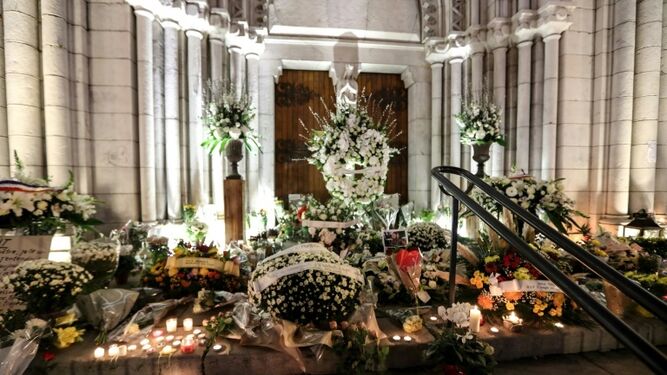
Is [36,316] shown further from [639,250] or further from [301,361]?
[639,250]

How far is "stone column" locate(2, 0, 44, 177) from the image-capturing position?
368 centimetres

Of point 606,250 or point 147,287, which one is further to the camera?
point 606,250

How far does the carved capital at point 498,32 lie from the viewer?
230 inches

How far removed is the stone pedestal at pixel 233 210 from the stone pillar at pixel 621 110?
20.1 feet

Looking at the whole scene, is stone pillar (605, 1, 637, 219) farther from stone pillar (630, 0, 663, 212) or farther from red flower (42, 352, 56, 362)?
red flower (42, 352, 56, 362)

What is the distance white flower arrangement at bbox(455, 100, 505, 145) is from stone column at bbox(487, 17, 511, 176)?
1.19 ft

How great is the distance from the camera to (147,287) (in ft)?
9.94

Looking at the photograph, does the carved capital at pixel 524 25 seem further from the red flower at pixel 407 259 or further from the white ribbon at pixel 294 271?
the white ribbon at pixel 294 271

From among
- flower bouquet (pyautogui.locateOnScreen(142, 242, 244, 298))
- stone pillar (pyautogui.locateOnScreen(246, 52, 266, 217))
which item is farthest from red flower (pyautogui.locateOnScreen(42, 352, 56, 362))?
stone pillar (pyautogui.locateOnScreen(246, 52, 266, 217))

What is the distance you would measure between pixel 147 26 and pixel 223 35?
1.53m

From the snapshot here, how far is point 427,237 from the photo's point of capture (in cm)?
458

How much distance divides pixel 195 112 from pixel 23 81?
84.8 inches

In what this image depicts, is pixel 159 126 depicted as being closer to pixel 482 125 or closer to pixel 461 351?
pixel 461 351

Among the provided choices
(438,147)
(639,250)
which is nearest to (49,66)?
(438,147)
